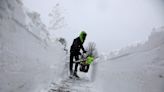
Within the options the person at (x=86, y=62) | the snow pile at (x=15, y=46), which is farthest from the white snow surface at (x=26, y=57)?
the person at (x=86, y=62)

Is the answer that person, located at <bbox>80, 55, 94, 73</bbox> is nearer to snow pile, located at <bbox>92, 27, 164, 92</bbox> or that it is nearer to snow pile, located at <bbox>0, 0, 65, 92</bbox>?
snow pile, located at <bbox>0, 0, 65, 92</bbox>

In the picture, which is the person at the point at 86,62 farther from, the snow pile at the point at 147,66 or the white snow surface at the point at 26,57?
the snow pile at the point at 147,66

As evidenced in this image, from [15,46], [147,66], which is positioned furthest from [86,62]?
[147,66]

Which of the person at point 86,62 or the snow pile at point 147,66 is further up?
the person at point 86,62

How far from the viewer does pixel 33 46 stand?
3531mm

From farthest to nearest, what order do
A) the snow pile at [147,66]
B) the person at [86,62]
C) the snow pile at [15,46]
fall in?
the person at [86,62]
the snow pile at [15,46]
the snow pile at [147,66]

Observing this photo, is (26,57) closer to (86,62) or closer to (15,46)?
(15,46)

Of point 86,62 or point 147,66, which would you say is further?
point 86,62

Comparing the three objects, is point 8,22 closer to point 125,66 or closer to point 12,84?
point 12,84

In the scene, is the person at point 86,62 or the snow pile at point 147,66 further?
the person at point 86,62

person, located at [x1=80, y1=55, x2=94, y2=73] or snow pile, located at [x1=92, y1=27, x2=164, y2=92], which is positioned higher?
person, located at [x1=80, y1=55, x2=94, y2=73]

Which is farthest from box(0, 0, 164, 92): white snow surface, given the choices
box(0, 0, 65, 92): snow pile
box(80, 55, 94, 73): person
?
box(80, 55, 94, 73): person

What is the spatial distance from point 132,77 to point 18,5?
1800 millimetres

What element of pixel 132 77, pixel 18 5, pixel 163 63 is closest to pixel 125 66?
pixel 132 77
